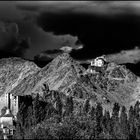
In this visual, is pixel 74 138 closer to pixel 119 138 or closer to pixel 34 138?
pixel 34 138

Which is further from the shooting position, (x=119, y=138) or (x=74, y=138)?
(x=119, y=138)

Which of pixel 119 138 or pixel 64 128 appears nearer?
pixel 64 128

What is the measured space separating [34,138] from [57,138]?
757 centimetres

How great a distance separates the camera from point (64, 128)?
148 meters

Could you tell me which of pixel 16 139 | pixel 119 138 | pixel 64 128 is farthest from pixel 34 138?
pixel 119 138

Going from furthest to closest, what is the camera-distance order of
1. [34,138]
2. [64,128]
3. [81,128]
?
[81,128] < [64,128] < [34,138]

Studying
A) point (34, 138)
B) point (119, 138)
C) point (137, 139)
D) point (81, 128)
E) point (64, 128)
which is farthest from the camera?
point (137, 139)

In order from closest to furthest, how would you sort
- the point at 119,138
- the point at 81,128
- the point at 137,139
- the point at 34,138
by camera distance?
the point at 34,138, the point at 81,128, the point at 119,138, the point at 137,139

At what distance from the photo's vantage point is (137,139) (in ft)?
637

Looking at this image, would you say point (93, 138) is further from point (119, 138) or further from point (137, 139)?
point (137, 139)

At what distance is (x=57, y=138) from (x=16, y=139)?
10163 mm

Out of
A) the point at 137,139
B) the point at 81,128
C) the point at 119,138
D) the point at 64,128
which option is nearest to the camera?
the point at 64,128

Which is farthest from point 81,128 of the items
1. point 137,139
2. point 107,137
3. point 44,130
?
point 137,139

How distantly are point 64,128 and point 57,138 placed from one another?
715cm
